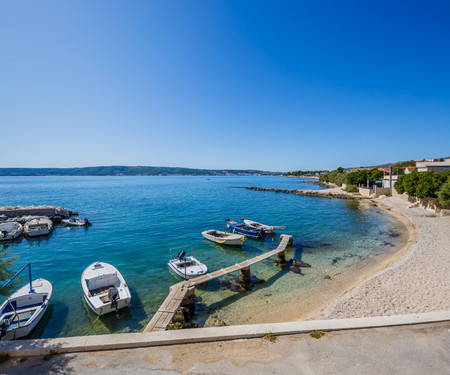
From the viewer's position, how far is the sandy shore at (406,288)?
1060cm

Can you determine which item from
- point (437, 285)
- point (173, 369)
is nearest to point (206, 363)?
point (173, 369)

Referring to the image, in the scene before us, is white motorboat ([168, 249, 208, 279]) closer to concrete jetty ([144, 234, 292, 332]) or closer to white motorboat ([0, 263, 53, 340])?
concrete jetty ([144, 234, 292, 332])

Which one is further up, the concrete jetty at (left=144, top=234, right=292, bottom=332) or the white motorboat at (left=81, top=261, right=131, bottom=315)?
A: the concrete jetty at (left=144, top=234, right=292, bottom=332)

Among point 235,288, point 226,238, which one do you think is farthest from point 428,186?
point 235,288

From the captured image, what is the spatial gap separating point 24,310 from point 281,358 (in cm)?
1339

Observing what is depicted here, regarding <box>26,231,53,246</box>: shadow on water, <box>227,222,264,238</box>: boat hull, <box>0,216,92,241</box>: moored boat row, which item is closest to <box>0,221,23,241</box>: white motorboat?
<box>0,216,92,241</box>: moored boat row

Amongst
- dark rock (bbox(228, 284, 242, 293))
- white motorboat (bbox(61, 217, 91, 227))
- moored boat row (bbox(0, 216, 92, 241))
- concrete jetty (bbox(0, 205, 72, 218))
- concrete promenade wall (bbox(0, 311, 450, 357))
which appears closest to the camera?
concrete promenade wall (bbox(0, 311, 450, 357))

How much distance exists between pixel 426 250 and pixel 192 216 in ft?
103

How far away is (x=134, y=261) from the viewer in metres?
19.9

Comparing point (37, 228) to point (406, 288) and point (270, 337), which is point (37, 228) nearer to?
point (270, 337)

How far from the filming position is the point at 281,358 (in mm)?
5672

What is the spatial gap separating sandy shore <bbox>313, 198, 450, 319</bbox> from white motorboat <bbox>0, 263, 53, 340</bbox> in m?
13.9

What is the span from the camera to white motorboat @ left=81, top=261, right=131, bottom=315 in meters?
11.8

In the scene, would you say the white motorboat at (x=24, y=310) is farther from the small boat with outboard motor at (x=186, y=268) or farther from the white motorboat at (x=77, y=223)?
the white motorboat at (x=77, y=223)
